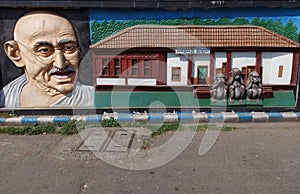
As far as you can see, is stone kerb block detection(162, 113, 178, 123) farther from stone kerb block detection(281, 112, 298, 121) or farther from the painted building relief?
stone kerb block detection(281, 112, 298, 121)

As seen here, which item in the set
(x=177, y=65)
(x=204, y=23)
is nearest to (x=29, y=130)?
(x=177, y=65)

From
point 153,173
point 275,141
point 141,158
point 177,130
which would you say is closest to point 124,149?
point 141,158

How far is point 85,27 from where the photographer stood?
612cm

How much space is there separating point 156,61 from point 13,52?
142 inches

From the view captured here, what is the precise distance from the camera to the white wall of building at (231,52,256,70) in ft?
20.3

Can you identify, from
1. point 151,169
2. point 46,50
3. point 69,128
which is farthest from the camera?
point 46,50

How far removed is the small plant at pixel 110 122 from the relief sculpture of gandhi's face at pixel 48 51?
130 cm

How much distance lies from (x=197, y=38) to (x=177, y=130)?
90.8 inches

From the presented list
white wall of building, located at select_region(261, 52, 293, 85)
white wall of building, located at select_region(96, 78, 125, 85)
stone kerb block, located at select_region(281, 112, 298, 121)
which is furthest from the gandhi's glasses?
stone kerb block, located at select_region(281, 112, 298, 121)

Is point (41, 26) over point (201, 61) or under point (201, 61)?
over

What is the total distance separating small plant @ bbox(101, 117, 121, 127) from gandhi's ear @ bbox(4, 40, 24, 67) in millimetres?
2571

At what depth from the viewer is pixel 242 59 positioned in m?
6.24

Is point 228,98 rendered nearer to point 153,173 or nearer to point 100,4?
point 153,173

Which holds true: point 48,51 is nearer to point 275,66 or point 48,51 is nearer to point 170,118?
point 170,118
